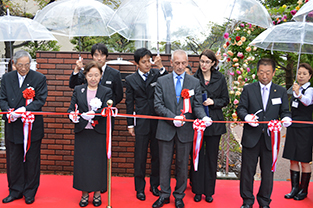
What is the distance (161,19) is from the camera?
12.0 ft

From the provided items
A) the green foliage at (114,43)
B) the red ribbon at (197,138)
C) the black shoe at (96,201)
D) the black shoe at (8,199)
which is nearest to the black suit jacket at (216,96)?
the red ribbon at (197,138)

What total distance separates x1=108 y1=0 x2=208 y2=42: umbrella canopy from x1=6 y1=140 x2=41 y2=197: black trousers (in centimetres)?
189

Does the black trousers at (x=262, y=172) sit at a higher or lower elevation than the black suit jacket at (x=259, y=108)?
lower

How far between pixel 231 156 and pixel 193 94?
11.4 feet

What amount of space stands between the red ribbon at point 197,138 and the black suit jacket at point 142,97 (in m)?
0.64

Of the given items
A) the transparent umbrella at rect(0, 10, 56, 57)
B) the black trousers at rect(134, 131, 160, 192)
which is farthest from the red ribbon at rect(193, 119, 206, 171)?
the transparent umbrella at rect(0, 10, 56, 57)

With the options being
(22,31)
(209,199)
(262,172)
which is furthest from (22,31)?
(262,172)

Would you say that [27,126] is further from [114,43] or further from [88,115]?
[114,43]

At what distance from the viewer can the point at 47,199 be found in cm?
393

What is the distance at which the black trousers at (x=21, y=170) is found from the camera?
12.5 feet

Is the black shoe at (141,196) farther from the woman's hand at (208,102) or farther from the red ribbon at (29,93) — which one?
the red ribbon at (29,93)

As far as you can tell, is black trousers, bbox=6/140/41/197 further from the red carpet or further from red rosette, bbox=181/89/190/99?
red rosette, bbox=181/89/190/99

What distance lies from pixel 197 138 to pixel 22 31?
2.54 metres

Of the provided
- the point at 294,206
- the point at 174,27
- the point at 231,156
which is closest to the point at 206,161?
the point at 294,206
